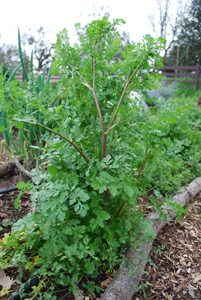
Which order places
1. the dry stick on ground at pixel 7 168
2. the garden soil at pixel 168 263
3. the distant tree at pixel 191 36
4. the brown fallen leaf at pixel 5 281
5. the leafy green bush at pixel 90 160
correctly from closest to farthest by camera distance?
the leafy green bush at pixel 90 160
the brown fallen leaf at pixel 5 281
the garden soil at pixel 168 263
the dry stick on ground at pixel 7 168
the distant tree at pixel 191 36

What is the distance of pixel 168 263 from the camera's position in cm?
190

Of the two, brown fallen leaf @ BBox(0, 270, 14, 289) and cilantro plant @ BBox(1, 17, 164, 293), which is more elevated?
cilantro plant @ BBox(1, 17, 164, 293)

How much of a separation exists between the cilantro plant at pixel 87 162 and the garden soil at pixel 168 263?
148 millimetres

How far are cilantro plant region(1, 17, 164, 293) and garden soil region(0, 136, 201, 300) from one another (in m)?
0.15

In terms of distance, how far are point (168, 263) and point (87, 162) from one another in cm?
112

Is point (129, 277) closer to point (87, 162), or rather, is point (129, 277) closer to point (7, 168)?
point (87, 162)

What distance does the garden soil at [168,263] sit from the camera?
1591 millimetres

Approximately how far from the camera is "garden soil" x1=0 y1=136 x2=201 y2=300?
1.59 metres

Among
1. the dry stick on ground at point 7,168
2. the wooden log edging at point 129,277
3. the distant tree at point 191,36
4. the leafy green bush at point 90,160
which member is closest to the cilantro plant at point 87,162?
the leafy green bush at point 90,160

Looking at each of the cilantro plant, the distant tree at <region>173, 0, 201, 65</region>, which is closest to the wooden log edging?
the cilantro plant

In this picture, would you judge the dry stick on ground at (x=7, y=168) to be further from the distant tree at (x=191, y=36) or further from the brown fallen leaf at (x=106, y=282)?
the distant tree at (x=191, y=36)

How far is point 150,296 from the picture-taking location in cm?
158

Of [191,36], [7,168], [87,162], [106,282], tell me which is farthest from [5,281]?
[191,36]

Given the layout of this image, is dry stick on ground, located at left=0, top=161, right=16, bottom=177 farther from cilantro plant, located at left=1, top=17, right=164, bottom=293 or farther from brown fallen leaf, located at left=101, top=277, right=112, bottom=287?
brown fallen leaf, located at left=101, top=277, right=112, bottom=287
